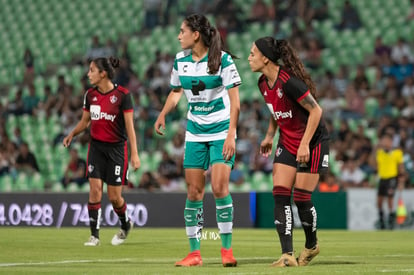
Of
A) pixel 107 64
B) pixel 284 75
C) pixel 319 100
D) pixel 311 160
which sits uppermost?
pixel 107 64

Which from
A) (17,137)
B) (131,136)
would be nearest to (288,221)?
(131,136)

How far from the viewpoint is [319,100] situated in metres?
23.0

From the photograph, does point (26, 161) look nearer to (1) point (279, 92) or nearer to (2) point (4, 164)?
(2) point (4, 164)

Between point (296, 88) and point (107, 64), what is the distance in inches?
180

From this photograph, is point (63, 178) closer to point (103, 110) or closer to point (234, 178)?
point (234, 178)

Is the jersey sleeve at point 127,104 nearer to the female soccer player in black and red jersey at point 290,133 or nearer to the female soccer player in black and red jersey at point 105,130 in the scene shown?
the female soccer player in black and red jersey at point 105,130

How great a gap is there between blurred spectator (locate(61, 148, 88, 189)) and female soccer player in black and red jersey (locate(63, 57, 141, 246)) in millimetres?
8754

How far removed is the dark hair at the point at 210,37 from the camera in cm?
938

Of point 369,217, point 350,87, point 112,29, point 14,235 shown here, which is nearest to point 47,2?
point 112,29

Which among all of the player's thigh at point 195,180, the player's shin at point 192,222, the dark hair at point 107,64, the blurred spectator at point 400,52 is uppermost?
the blurred spectator at point 400,52

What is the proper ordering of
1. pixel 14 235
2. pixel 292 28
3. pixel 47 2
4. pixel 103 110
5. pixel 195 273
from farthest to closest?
pixel 47 2
pixel 292 28
pixel 14 235
pixel 103 110
pixel 195 273

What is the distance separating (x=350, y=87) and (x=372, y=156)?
7.82 ft

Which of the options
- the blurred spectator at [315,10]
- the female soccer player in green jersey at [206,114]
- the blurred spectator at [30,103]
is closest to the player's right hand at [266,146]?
the female soccer player in green jersey at [206,114]

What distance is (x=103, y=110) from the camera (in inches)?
526
